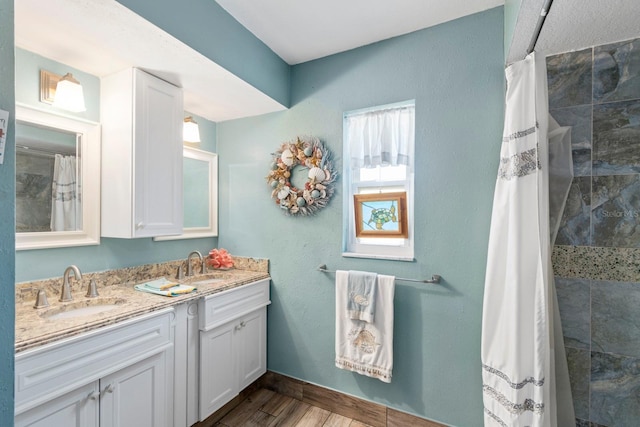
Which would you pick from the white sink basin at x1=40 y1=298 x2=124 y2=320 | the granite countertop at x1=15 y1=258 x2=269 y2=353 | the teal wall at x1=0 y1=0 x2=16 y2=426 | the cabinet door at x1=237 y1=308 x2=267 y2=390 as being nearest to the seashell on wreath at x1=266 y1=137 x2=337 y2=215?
the granite countertop at x1=15 y1=258 x2=269 y2=353

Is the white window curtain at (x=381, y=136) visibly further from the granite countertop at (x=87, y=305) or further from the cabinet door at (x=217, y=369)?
the cabinet door at (x=217, y=369)

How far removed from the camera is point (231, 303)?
1891 millimetres

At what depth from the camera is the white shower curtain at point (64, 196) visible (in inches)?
62.2

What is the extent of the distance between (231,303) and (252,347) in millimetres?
469

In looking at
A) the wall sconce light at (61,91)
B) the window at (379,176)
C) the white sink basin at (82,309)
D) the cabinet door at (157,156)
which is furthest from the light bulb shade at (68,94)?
the window at (379,176)

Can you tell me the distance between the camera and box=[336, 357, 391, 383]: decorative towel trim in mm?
1754

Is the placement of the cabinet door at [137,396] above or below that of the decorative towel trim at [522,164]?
below

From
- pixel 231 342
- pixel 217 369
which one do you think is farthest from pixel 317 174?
pixel 217 369

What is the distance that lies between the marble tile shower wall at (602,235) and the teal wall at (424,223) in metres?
0.36

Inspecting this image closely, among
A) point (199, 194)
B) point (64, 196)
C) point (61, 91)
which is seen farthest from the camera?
point (199, 194)

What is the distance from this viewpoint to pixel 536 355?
117 centimetres

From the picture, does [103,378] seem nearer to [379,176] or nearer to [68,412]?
[68,412]

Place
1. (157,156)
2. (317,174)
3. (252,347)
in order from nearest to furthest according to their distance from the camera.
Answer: (157,156) < (317,174) < (252,347)

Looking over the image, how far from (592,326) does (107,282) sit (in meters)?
2.72
